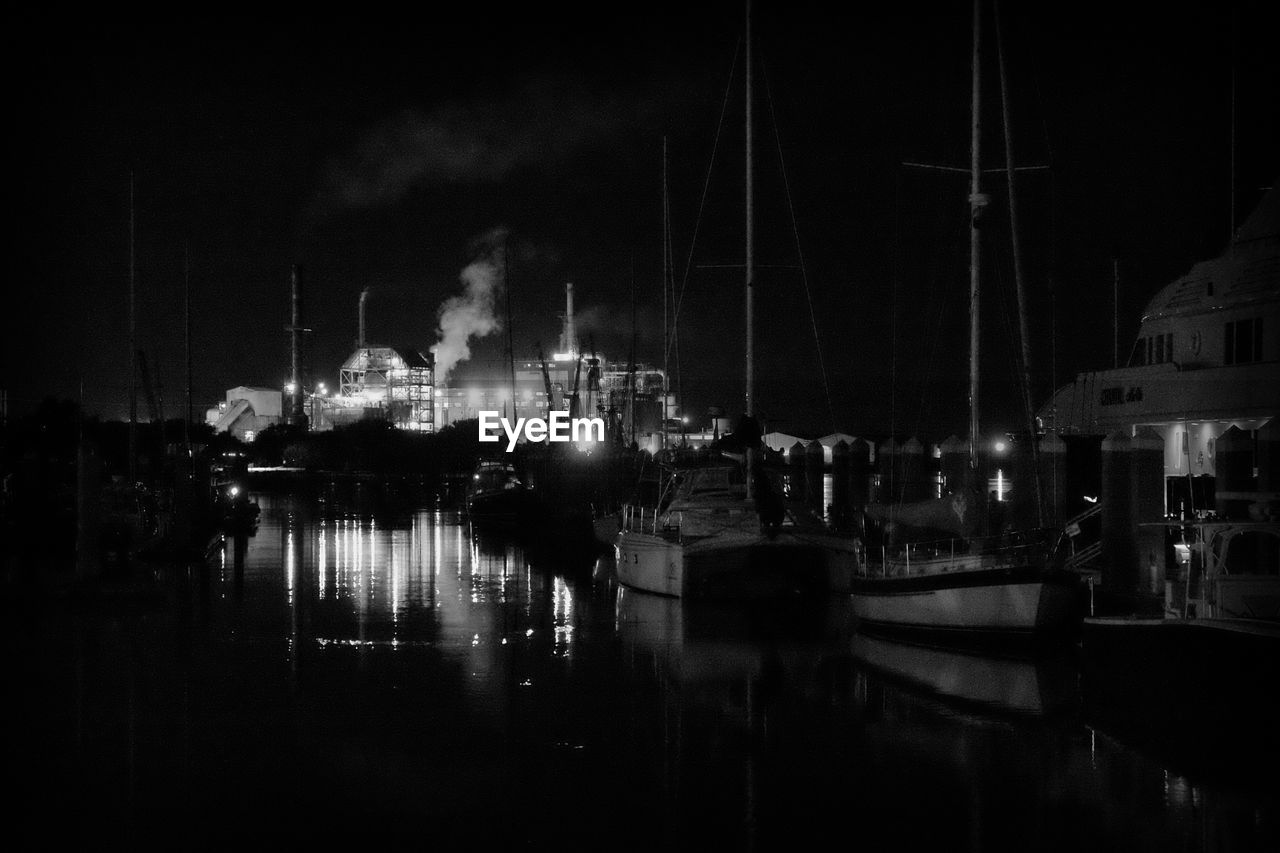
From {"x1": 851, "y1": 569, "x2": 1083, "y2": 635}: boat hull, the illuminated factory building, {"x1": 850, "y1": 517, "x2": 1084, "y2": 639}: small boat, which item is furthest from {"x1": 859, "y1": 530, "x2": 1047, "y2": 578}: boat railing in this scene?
the illuminated factory building

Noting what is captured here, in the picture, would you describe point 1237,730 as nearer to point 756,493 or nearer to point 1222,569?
point 1222,569

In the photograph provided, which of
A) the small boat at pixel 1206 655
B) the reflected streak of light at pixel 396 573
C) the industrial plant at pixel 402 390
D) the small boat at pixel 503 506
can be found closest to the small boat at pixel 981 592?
the small boat at pixel 1206 655

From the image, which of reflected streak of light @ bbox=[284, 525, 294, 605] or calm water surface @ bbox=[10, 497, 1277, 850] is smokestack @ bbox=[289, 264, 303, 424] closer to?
reflected streak of light @ bbox=[284, 525, 294, 605]

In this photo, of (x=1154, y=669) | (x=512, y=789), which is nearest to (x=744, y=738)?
(x=512, y=789)

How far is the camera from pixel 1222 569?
1811 centimetres

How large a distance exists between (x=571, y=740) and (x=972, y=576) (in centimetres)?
883

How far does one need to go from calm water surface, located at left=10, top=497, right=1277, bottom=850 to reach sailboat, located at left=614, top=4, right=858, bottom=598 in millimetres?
1184

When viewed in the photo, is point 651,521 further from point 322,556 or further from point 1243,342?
point 1243,342

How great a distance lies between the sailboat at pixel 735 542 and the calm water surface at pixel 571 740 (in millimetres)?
1184

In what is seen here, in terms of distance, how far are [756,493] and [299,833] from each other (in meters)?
18.1

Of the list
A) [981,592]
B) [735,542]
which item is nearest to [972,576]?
[981,592]

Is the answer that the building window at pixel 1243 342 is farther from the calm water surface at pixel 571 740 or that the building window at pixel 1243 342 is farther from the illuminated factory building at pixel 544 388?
the illuminated factory building at pixel 544 388

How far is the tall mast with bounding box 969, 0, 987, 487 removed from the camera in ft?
85.0

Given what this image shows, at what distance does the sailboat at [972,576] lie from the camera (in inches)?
880
